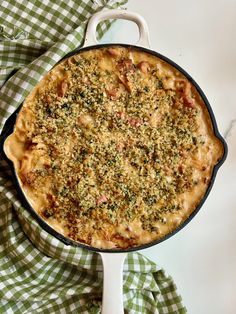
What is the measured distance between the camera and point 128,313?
179cm

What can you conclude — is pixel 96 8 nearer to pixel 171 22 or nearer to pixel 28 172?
pixel 171 22

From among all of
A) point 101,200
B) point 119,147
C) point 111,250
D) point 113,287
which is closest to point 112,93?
point 119,147

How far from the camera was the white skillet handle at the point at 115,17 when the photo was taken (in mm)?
1738

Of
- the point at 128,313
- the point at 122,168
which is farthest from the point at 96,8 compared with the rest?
the point at 128,313

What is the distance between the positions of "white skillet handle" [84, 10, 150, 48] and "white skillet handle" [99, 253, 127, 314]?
2.19 feet

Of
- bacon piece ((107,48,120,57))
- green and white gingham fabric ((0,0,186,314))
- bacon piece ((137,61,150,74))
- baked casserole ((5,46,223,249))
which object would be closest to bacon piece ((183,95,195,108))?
baked casserole ((5,46,223,249))

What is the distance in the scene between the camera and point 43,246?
1.74 meters

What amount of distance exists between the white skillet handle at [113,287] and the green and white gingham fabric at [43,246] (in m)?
0.09

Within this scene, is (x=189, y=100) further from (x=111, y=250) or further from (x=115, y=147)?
(x=111, y=250)

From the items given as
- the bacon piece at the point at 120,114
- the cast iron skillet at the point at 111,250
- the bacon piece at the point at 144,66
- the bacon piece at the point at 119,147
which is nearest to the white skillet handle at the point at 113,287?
the cast iron skillet at the point at 111,250

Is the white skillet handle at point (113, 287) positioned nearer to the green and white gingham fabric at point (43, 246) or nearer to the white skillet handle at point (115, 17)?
the green and white gingham fabric at point (43, 246)

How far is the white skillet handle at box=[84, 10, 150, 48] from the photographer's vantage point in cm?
174

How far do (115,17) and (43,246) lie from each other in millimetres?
754

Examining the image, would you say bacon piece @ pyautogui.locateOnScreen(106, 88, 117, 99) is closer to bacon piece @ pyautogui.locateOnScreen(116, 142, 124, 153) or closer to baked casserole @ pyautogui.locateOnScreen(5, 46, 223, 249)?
baked casserole @ pyautogui.locateOnScreen(5, 46, 223, 249)
